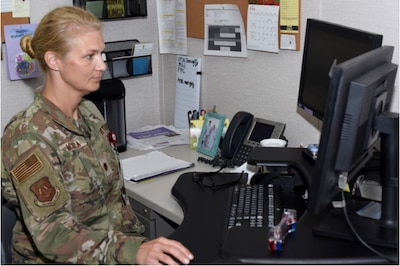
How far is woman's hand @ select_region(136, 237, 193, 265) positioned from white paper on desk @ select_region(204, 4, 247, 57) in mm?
1212

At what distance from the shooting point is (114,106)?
2588 mm

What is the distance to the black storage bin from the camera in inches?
101

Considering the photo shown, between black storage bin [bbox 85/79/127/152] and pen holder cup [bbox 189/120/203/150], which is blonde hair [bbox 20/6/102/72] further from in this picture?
pen holder cup [bbox 189/120/203/150]

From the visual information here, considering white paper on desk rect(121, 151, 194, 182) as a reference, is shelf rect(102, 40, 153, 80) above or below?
above

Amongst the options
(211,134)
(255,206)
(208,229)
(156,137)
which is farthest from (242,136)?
(208,229)

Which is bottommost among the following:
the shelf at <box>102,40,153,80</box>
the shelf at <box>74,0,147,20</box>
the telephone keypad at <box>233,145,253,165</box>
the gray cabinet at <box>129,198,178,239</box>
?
the gray cabinet at <box>129,198,178,239</box>

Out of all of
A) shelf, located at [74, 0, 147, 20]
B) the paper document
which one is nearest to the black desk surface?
the paper document

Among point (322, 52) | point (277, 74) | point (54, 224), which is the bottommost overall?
point (54, 224)

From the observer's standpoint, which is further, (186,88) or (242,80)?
(186,88)

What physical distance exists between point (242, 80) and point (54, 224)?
1216mm

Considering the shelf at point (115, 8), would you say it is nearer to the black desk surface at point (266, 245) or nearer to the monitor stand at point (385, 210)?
the black desk surface at point (266, 245)

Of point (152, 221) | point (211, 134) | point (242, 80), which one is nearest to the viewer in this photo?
point (152, 221)

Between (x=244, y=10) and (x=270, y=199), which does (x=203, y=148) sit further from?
(x=270, y=199)

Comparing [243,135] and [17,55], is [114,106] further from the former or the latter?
[243,135]
